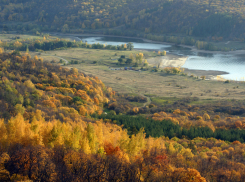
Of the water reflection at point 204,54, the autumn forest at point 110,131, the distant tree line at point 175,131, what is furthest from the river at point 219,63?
the distant tree line at point 175,131

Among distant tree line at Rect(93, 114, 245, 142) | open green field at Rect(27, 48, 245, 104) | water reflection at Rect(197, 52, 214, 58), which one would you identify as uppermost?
water reflection at Rect(197, 52, 214, 58)

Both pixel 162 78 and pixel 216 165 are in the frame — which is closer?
pixel 216 165

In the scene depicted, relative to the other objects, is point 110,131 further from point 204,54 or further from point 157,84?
point 204,54

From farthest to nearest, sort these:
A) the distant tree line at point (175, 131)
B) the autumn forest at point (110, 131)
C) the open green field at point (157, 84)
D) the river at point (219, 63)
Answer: the river at point (219, 63), the open green field at point (157, 84), the distant tree line at point (175, 131), the autumn forest at point (110, 131)

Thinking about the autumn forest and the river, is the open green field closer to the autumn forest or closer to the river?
the autumn forest

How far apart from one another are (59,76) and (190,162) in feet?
195

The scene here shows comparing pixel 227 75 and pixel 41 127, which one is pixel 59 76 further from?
pixel 227 75

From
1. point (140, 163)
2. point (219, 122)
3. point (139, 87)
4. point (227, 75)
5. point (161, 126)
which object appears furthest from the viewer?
point (227, 75)

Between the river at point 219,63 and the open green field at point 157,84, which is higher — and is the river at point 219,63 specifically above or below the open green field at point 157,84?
above

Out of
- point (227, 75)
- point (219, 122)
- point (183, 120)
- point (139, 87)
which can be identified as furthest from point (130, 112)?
point (227, 75)

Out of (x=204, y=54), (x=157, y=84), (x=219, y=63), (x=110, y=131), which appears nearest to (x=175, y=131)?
(x=110, y=131)

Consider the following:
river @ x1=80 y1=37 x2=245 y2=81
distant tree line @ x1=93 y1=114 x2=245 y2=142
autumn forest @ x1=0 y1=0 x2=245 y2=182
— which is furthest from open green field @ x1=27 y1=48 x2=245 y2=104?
distant tree line @ x1=93 y1=114 x2=245 y2=142

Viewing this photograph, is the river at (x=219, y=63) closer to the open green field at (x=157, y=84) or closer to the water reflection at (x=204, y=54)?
the water reflection at (x=204, y=54)

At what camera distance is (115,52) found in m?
188
